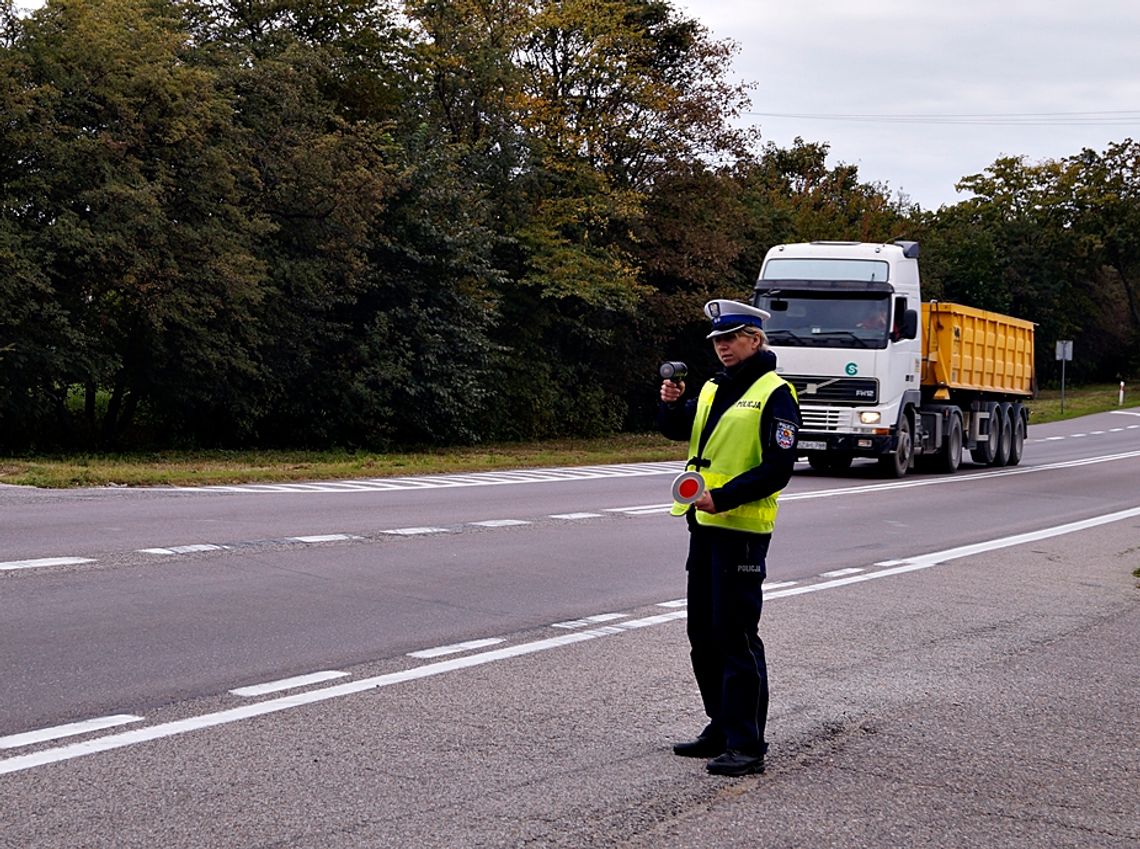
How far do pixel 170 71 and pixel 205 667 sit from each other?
23.8 m

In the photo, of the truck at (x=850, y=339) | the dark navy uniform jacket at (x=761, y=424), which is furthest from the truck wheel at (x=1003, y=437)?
the dark navy uniform jacket at (x=761, y=424)

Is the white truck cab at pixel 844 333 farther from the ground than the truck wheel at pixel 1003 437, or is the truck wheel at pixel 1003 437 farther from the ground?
the white truck cab at pixel 844 333

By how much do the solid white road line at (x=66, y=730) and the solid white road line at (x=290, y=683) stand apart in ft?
2.31

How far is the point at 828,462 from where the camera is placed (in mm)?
27969

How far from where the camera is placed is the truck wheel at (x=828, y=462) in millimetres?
27234

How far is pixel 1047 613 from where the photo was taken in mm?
10984

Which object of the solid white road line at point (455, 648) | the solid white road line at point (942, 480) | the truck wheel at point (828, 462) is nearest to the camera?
the solid white road line at point (455, 648)

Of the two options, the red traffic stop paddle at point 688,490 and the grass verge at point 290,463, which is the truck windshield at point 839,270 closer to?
the grass verge at point 290,463

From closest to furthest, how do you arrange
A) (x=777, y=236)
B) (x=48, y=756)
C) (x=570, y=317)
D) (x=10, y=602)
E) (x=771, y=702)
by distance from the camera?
(x=48, y=756) → (x=771, y=702) → (x=10, y=602) → (x=570, y=317) → (x=777, y=236)

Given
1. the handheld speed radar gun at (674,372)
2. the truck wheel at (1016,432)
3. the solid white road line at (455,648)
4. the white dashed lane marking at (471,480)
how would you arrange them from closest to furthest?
the handheld speed radar gun at (674,372)
the solid white road line at (455,648)
the white dashed lane marking at (471,480)
the truck wheel at (1016,432)

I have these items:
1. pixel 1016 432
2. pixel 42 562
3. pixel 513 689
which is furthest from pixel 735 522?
pixel 1016 432

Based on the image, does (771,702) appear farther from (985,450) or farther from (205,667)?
(985,450)

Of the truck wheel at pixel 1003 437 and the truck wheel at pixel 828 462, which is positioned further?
the truck wheel at pixel 1003 437

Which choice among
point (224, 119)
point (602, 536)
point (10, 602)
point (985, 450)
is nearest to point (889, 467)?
point (985, 450)
